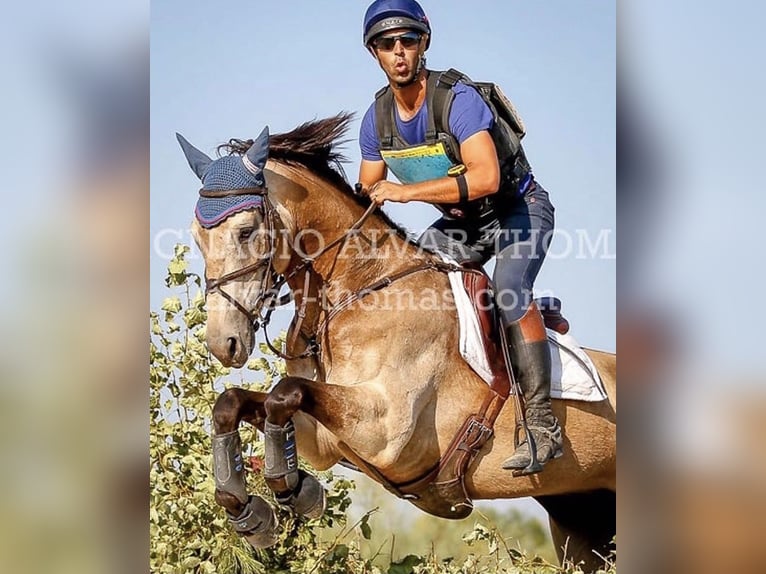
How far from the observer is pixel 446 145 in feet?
16.1

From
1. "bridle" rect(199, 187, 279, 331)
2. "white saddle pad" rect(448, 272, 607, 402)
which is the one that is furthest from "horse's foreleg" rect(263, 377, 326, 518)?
"white saddle pad" rect(448, 272, 607, 402)

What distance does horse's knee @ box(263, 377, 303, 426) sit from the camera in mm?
4680

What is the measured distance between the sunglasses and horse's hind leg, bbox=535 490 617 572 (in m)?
1.89

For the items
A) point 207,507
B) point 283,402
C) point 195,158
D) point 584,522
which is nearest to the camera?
point 283,402

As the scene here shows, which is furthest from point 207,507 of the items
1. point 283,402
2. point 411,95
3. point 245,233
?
point 411,95

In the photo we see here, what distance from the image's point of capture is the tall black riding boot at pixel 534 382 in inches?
194

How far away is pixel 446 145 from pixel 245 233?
790 mm

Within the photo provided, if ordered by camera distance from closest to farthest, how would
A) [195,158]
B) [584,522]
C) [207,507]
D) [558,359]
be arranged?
[195,158] < [558,359] < [207,507] < [584,522]

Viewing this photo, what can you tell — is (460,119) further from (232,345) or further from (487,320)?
(232,345)

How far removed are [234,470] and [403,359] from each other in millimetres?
714

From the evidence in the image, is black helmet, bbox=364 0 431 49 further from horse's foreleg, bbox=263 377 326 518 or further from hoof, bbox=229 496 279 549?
hoof, bbox=229 496 279 549

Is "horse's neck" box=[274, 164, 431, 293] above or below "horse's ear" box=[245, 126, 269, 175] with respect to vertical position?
below

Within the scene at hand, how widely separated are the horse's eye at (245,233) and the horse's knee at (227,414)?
0.55 metres
